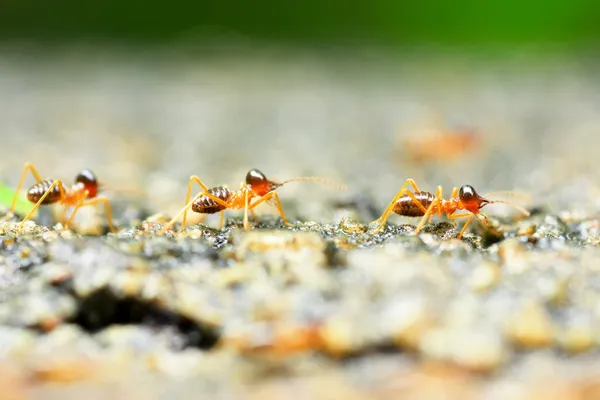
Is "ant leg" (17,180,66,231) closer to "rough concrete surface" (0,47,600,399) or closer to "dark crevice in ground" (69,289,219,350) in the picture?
"rough concrete surface" (0,47,600,399)

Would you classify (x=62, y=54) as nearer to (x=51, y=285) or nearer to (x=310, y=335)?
(x=51, y=285)

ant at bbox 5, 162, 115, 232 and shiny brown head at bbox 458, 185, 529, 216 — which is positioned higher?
ant at bbox 5, 162, 115, 232

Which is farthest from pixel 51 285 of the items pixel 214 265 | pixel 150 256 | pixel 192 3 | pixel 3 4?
pixel 3 4

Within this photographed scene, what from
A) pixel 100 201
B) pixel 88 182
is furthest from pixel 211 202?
pixel 88 182

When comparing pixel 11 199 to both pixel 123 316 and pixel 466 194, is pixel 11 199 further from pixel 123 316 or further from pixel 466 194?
pixel 466 194

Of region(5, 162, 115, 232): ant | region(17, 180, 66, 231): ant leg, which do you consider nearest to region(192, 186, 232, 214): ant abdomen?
region(5, 162, 115, 232): ant

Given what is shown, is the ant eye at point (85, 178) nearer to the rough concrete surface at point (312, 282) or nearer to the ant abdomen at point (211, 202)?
the rough concrete surface at point (312, 282)

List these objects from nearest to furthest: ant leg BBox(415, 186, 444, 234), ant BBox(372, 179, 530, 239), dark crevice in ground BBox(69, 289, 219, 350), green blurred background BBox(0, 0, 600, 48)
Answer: dark crevice in ground BBox(69, 289, 219, 350) < ant leg BBox(415, 186, 444, 234) < ant BBox(372, 179, 530, 239) < green blurred background BBox(0, 0, 600, 48)
